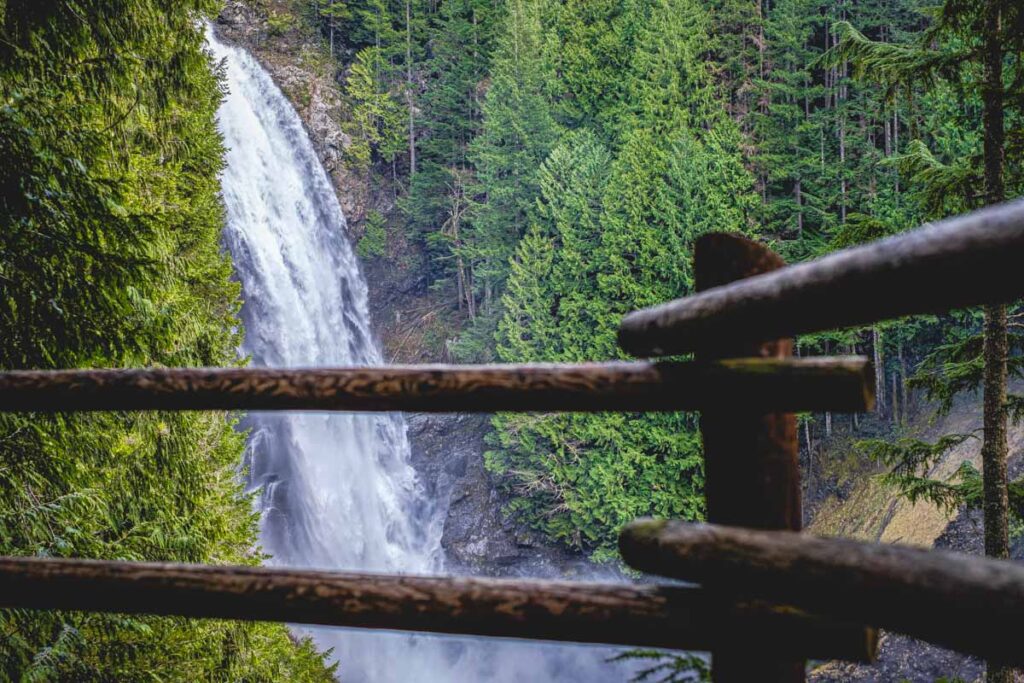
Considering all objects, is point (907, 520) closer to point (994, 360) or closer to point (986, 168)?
point (994, 360)

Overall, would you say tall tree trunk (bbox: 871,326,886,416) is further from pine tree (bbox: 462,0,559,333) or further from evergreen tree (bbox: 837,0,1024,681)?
evergreen tree (bbox: 837,0,1024,681)

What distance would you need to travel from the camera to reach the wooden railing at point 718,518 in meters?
1.03

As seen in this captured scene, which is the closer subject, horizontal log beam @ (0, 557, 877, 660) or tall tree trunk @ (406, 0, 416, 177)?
horizontal log beam @ (0, 557, 877, 660)

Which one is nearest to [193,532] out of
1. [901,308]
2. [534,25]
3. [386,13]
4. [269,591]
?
[269,591]

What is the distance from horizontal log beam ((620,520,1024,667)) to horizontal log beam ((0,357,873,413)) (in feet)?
0.89

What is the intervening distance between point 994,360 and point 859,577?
6842mm

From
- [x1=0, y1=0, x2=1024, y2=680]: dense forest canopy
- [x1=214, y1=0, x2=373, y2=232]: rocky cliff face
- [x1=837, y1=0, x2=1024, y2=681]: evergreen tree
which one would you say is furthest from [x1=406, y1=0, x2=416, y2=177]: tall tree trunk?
[x1=837, y1=0, x2=1024, y2=681]: evergreen tree

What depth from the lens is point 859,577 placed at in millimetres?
1152

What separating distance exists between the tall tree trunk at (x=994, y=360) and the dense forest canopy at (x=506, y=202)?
0.04 m

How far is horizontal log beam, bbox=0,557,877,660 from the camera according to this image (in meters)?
1.35

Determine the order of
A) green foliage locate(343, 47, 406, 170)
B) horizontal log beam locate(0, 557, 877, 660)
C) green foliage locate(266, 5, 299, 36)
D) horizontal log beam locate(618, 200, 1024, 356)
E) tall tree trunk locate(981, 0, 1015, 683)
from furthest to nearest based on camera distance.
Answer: green foliage locate(343, 47, 406, 170), green foliage locate(266, 5, 299, 36), tall tree trunk locate(981, 0, 1015, 683), horizontal log beam locate(0, 557, 877, 660), horizontal log beam locate(618, 200, 1024, 356)

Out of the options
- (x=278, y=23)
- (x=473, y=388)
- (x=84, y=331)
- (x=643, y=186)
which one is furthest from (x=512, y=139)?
(x=473, y=388)

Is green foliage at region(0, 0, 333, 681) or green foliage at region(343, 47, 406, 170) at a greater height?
green foliage at region(343, 47, 406, 170)

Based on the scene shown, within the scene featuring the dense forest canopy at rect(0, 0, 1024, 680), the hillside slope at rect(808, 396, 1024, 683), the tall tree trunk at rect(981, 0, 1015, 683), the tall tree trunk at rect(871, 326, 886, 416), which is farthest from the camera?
the tall tree trunk at rect(871, 326, 886, 416)
